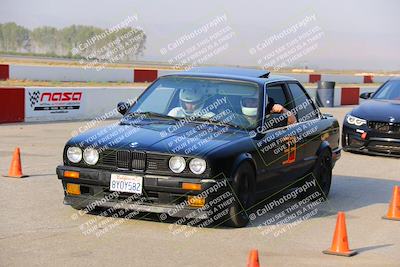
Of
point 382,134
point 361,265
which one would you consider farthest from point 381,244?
point 382,134

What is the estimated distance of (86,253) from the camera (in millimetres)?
6195

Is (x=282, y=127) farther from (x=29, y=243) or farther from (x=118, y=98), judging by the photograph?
(x=118, y=98)

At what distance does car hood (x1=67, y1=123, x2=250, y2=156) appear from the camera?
23.7 feet

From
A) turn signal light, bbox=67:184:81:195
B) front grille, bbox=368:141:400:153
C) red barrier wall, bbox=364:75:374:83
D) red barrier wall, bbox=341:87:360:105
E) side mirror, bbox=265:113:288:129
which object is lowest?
red barrier wall, bbox=364:75:374:83

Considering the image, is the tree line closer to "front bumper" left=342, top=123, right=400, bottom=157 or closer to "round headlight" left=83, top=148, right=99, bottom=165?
"front bumper" left=342, top=123, right=400, bottom=157

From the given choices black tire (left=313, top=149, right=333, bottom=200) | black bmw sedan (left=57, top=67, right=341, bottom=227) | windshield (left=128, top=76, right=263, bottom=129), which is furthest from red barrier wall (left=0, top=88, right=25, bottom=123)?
black tire (left=313, top=149, right=333, bottom=200)

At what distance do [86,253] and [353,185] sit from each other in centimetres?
568

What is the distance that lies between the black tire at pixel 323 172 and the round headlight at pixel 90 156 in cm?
310

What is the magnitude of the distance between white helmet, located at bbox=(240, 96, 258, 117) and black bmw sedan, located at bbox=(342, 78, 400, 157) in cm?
646

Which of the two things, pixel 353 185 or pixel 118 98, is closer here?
pixel 353 185

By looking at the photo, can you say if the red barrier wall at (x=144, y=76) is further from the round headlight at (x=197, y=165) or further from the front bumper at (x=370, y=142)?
the round headlight at (x=197, y=165)

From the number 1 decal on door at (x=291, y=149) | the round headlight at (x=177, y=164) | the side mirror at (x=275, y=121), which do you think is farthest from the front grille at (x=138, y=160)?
the number 1 decal on door at (x=291, y=149)

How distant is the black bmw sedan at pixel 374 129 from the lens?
14133 millimetres

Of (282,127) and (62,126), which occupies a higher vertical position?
(282,127)
